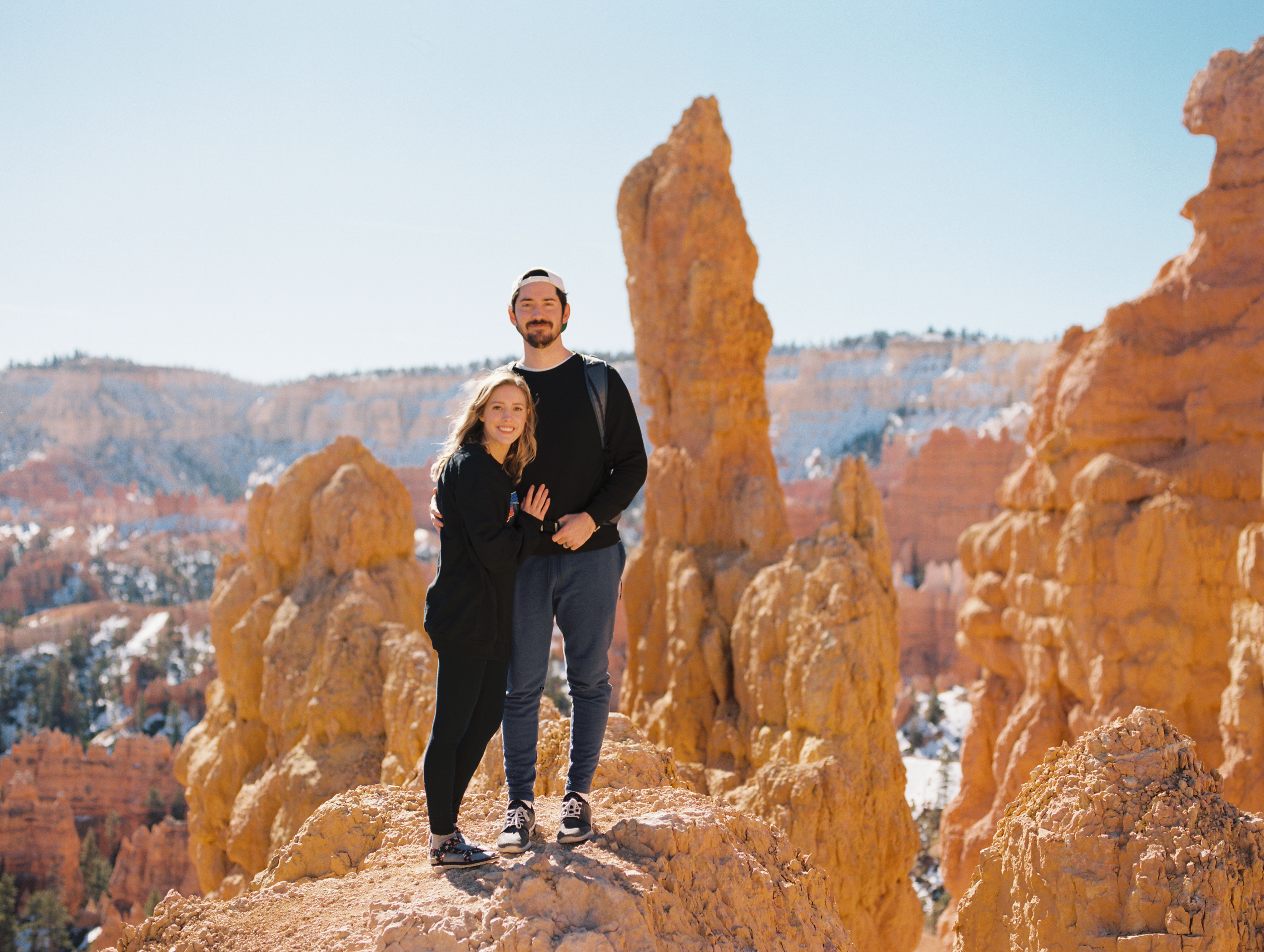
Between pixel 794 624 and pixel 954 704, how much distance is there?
20078 millimetres

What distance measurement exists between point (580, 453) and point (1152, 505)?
32.7 ft

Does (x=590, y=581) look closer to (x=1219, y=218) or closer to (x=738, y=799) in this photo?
(x=738, y=799)

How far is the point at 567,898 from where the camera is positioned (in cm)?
252

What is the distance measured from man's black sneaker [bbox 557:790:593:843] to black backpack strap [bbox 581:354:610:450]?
1.14 metres

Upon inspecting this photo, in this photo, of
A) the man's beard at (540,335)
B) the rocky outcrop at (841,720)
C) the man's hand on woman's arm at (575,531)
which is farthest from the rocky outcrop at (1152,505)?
the man's beard at (540,335)

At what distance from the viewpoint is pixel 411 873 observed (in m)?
2.94

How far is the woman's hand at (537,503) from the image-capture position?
2.99 m

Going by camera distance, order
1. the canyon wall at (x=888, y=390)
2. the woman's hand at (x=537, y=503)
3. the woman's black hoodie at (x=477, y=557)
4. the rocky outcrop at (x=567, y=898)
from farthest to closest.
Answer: the canyon wall at (x=888, y=390) < the woman's hand at (x=537, y=503) < the woman's black hoodie at (x=477, y=557) < the rocky outcrop at (x=567, y=898)

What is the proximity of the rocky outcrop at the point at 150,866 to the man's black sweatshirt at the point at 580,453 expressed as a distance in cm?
1913

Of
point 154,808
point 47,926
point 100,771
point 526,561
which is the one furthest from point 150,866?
point 526,561

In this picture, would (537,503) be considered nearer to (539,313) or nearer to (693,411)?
(539,313)

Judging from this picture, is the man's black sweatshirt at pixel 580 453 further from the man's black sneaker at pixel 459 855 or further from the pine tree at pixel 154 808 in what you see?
the pine tree at pixel 154 808

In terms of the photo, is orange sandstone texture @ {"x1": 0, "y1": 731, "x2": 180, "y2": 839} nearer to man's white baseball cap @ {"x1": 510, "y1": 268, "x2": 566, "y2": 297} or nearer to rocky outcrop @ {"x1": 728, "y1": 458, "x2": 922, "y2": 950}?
rocky outcrop @ {"x1": 728, "y1": 458, "x2": 922, "y2": 950}

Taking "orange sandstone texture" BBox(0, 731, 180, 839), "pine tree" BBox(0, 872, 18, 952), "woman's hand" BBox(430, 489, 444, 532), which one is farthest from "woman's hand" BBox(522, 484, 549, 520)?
"orange sandstone texture" BBox(0, 731, 180, 839)
